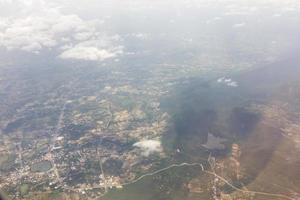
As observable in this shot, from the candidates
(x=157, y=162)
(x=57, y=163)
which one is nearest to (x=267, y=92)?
(x=157, y=162)

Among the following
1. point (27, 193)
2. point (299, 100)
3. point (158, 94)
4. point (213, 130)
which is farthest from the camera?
point (158, 94)

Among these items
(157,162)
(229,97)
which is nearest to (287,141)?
(157,162)

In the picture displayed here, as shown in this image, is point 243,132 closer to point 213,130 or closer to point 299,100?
point 213,130

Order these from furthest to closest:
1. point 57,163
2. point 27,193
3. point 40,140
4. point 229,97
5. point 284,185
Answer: point 229,97 < point 40,140 < point 57,163 < point 27,193 < point 284,185

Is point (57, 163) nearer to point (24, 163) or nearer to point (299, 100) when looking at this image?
point (24, 163)

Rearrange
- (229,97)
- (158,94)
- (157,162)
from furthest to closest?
(158,94) → (229,97) → (157,162)

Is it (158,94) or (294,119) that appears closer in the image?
(294,119)

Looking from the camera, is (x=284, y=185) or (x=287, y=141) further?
(x=287, y=141)

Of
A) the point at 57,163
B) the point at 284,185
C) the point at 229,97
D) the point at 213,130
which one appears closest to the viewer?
the point at 284,185
